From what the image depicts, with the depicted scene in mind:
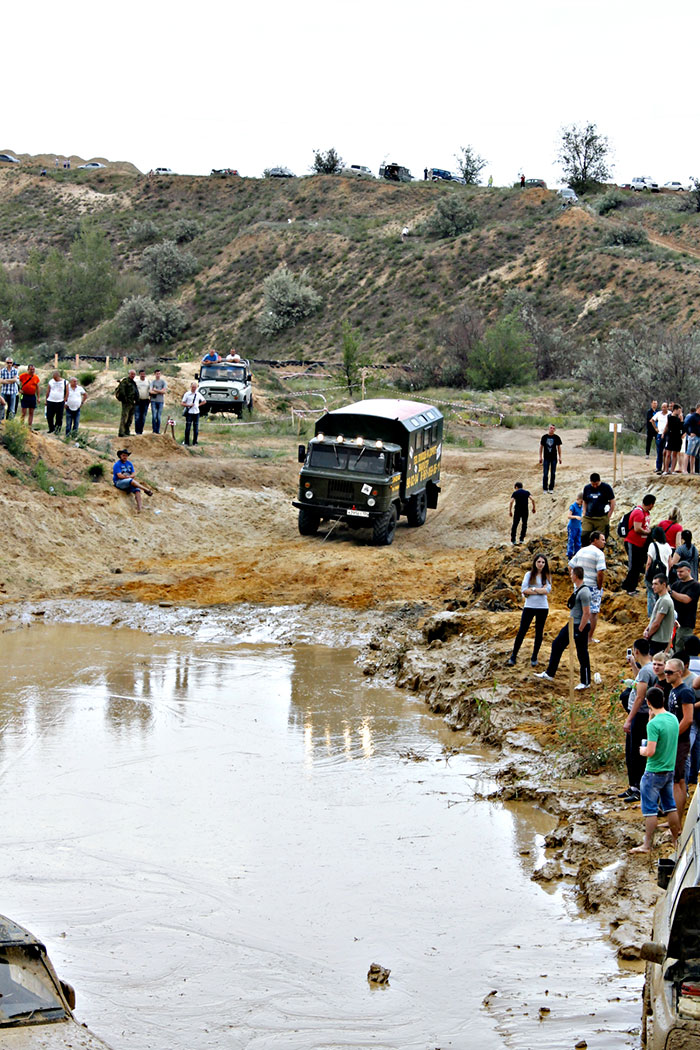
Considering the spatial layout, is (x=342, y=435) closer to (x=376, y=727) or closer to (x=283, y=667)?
(x=283, y=667)

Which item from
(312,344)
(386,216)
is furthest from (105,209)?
(312,344)

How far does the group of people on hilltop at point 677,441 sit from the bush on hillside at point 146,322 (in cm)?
4391

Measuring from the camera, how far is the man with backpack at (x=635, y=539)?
16344mm

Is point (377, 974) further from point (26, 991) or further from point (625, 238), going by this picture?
point (625, 238)

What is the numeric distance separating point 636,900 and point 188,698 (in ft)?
23.2

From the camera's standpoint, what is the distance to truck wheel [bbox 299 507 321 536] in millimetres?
22359

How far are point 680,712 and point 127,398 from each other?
18.4 m

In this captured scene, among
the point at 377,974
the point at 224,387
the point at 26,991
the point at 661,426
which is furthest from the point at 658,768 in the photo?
the point at 224,387

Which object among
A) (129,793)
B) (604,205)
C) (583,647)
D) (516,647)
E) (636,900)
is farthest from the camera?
(604,205)

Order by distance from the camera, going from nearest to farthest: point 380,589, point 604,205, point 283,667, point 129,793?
1. point 129,793
2. point 283,667
3. point 380,589
4. point 604,205

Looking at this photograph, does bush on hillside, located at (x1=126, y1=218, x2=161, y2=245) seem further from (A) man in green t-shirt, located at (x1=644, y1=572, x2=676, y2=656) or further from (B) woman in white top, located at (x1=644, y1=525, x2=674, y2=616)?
(A) man in green t-shirt, located at (x1=644, y1=572, x2=676, y2=656)

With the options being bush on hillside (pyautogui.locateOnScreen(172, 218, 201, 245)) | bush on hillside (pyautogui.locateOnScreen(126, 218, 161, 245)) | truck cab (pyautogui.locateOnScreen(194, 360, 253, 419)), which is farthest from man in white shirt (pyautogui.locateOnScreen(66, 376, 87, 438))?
bush on hillside (pyautogui.locateOnScreen(126, 218, 161, 245))

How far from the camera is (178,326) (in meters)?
64.4

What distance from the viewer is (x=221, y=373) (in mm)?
34375
